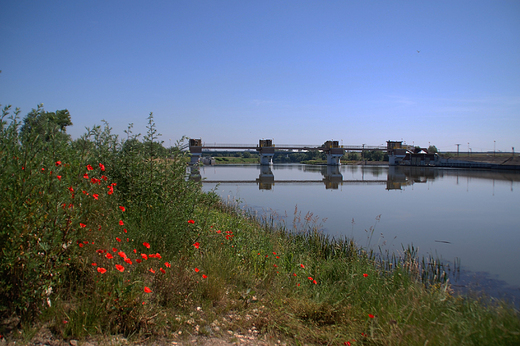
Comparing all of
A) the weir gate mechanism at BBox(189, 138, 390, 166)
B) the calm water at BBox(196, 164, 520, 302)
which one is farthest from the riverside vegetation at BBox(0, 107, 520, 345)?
the weir gate mechanism at BBox(189, 138, 390, 166)

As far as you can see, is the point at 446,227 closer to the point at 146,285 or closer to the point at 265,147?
the point at 146,285

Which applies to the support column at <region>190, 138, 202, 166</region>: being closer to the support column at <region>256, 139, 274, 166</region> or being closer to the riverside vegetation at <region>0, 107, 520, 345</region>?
the support column at <region>256, 139, 274, 166</region>

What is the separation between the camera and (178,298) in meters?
3.85

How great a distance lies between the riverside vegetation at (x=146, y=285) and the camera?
2965mm

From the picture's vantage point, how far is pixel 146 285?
3.70m

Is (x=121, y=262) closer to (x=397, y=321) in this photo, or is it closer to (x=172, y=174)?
(x=172, y=174)

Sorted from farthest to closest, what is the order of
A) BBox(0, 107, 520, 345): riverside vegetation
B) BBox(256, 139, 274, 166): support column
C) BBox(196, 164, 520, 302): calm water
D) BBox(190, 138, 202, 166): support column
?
BBox(256, 139, 274, 166): support column → BBox(190, 138, 202, 166): support column → BBox(196, 164, 520, 302): calm water → BBox(0, 107, 520, 345): riverside vegetation

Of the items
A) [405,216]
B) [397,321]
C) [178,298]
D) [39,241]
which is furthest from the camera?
[405,216]

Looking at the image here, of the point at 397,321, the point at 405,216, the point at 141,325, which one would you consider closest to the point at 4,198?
the point at 141,325

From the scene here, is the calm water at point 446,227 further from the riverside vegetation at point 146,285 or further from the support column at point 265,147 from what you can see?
the support column at point 265,147

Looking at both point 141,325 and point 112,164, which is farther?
point 112,164

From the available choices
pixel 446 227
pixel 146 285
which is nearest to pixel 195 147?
pixel 446 227

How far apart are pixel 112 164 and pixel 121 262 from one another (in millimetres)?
2815

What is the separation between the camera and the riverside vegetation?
9.73 ft
